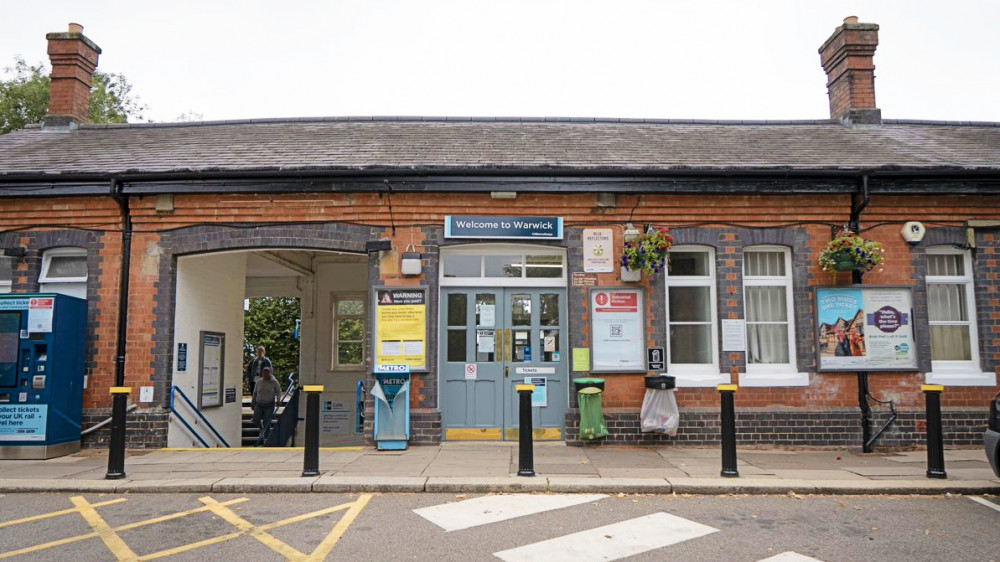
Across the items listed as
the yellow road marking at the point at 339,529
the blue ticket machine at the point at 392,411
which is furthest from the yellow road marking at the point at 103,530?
the blue ticket machine at the point at 392,411

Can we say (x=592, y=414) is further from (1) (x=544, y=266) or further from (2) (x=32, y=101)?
(2) (x=32, y=101)

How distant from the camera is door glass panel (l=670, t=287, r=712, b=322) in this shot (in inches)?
399

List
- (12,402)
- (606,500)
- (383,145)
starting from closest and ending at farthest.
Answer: (606,500)
(12,402)
(383,145)

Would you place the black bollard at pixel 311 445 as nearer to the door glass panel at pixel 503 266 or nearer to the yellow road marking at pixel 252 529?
the yellow road marking at pixel 252 529

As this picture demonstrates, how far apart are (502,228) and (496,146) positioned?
1984mm

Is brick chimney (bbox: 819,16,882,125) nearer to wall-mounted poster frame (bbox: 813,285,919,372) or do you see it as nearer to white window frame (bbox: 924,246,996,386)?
white window frame (bbox: 924,246,996,386)

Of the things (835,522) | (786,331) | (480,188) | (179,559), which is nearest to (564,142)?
(480,188)

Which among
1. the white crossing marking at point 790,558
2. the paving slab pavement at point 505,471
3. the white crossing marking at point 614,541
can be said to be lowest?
the white crossing marking at point 790,558

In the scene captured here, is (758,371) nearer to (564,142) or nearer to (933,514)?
(933,514)

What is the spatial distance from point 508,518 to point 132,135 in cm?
1117

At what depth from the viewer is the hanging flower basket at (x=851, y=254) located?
9445mm

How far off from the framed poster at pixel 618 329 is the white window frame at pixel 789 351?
1582 mm

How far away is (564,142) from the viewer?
38.5 ft

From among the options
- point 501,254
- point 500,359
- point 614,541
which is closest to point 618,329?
point 500,359
